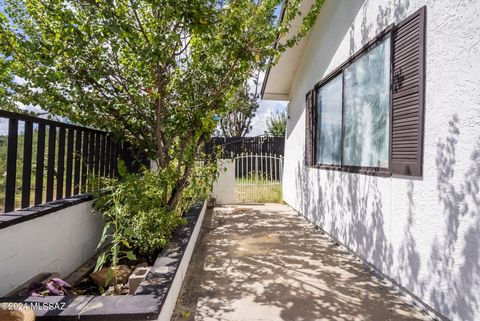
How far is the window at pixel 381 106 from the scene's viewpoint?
10.3 ft

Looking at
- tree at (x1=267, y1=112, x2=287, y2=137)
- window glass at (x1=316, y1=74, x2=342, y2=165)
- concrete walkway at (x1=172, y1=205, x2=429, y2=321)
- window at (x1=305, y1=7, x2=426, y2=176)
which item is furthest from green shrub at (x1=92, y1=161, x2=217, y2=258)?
tree at (x1=267, y1=112, x2=287, y2=137)

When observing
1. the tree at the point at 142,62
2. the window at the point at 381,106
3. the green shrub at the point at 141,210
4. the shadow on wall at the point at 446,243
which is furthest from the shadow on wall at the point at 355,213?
the green shrub at the point at 141,210

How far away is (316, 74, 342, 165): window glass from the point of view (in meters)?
5.27

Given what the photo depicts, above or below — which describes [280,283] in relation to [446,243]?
below

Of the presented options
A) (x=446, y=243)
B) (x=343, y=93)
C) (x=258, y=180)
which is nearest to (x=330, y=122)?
(x=343, y=93)

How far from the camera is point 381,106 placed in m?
3.86

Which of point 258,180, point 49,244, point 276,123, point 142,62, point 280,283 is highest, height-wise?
point 276,123

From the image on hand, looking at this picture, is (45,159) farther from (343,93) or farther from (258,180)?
(258,180)

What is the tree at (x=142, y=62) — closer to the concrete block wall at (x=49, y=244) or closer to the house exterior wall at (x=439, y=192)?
the concrete block wall at (x=49, y=244)

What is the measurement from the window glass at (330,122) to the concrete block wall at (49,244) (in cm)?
381

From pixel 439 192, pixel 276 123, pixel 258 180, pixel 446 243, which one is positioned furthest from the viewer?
pixel 276 123

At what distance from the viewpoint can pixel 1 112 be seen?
8.52ft

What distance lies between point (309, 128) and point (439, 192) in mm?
4246

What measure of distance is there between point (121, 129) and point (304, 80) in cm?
455
